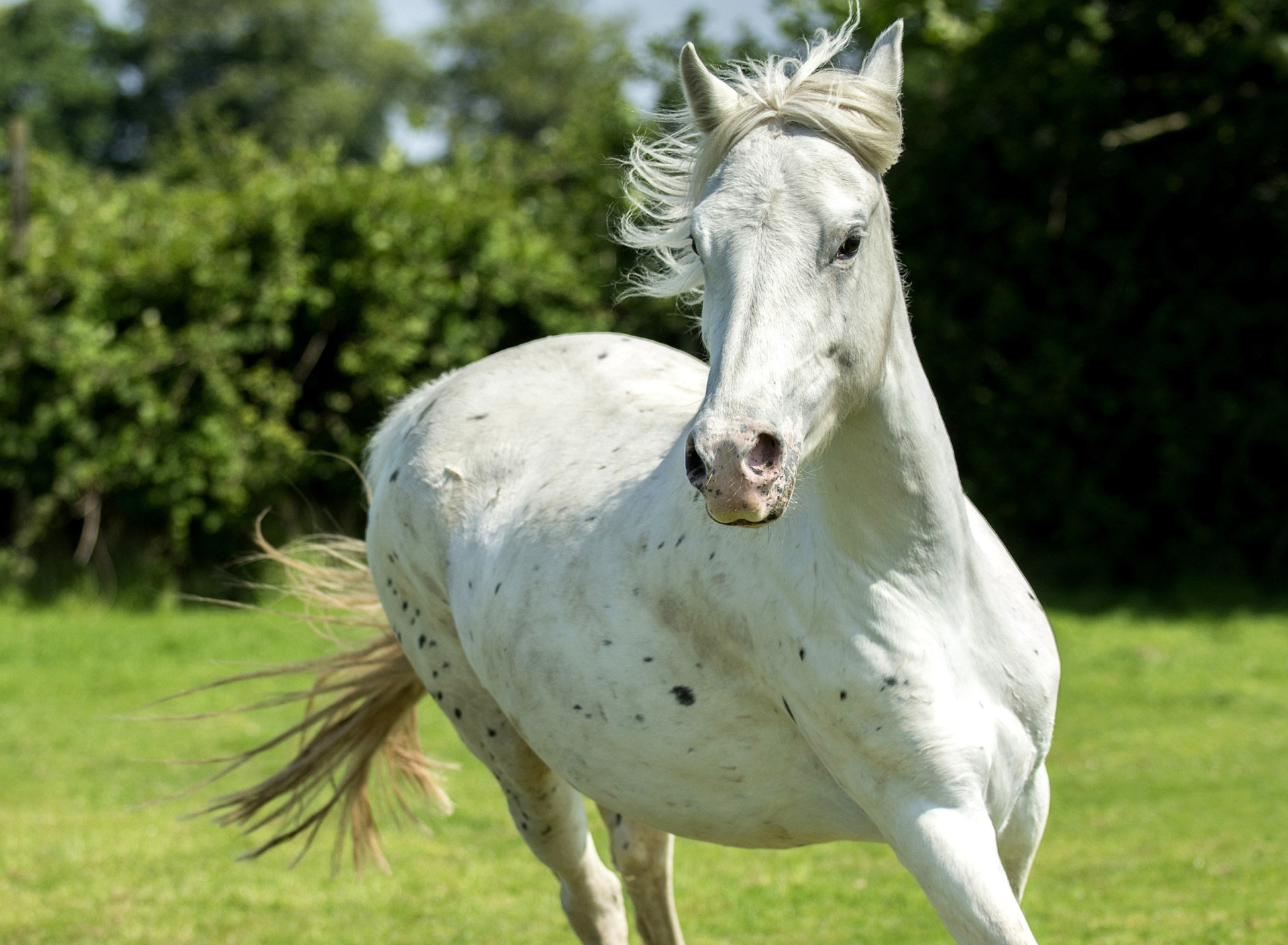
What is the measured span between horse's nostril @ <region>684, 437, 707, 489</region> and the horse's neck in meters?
0.53

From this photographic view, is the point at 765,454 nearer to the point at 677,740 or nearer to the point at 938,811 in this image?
the point at 938,811

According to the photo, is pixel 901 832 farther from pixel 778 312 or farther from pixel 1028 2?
pixel 1028 2

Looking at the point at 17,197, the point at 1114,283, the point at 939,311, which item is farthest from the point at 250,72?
the point at 1114,283

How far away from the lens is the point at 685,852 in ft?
18.0

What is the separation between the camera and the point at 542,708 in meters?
2.91

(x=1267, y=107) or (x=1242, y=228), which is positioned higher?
(x=1267, y=107)

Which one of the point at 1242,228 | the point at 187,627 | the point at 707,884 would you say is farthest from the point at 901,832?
the point at 1242,228

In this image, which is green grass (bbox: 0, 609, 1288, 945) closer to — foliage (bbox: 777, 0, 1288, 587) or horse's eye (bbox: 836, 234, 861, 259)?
foliage (bbox: 777, 0, 1288, 587)

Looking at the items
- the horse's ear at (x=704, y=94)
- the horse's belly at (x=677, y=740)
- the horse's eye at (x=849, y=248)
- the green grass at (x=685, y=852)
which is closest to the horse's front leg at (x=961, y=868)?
the horse's belly at (x=677, y=740)

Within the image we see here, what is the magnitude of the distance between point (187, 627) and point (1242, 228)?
807cm

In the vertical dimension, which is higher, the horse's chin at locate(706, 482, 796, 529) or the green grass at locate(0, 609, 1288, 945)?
the horse's chin at locate(706, 482, 796, 529)

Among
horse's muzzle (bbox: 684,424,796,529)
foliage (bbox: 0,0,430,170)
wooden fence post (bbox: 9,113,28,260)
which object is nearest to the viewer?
horse's muzzle (bbox: 684,424,796,529)

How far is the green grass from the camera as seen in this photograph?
4383 mm

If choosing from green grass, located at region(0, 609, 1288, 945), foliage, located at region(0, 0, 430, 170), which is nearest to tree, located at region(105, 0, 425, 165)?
foliage, located at region(0, 0, 430, 170)
